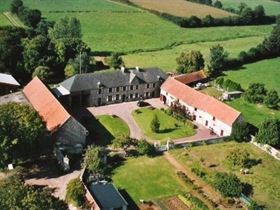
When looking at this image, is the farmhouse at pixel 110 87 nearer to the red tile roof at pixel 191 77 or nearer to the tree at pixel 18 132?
the red tile roof at pixel 191 77

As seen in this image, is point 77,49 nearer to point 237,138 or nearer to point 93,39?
point 93,39

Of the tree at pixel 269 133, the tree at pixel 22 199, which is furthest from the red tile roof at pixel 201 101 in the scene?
the tree at pixel 22 199

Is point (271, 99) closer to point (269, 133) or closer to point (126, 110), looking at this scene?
point (269, 133)

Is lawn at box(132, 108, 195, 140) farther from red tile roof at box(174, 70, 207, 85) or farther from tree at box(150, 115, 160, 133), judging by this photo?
red tile roof at box(174, 70, 207, 85)

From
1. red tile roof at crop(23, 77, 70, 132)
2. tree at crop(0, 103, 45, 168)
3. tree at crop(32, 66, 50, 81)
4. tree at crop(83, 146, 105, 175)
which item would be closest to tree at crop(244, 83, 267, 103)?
red tile roof at crop(23, 77, 70, 132)

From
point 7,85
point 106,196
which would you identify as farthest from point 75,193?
point 7,85
